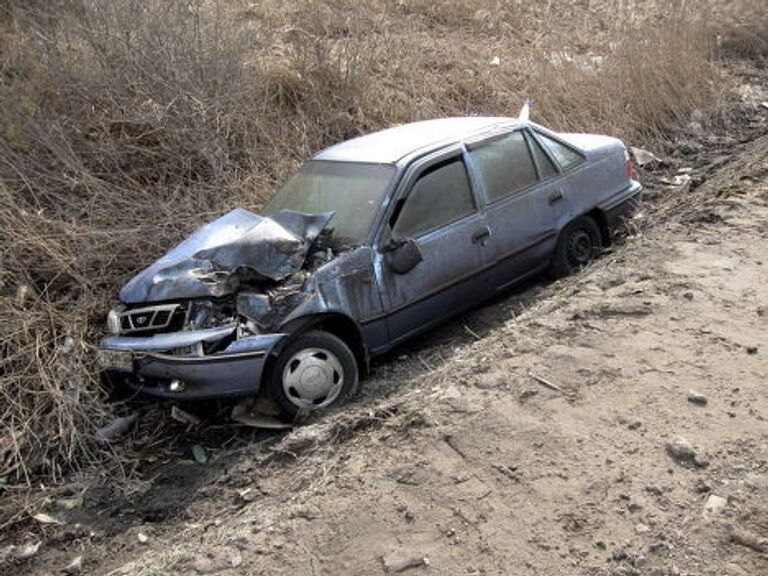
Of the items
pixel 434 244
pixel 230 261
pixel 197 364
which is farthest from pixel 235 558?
pixel 434 244

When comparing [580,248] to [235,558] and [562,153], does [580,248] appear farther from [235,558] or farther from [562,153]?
[235,558]

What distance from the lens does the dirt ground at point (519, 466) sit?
10.4ft

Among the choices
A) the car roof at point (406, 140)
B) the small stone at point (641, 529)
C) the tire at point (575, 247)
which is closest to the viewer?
the small stone at point (641, 529)

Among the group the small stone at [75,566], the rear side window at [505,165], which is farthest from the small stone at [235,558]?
the rear side window at [505,165]

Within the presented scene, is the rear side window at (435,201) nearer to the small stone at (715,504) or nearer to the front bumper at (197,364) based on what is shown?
the front bumper at (197,364)

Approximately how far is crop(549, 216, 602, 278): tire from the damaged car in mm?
13

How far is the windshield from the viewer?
5.34 metres

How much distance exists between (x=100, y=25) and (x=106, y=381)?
4762 millimetres

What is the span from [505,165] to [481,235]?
687mm

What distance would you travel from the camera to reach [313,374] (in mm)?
4930

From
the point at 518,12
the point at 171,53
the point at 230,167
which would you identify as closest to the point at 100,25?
the point at 171,53

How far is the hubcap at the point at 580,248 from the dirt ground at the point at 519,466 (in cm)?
77

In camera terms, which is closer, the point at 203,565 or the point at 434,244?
the point at 203,565

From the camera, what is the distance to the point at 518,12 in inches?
535
